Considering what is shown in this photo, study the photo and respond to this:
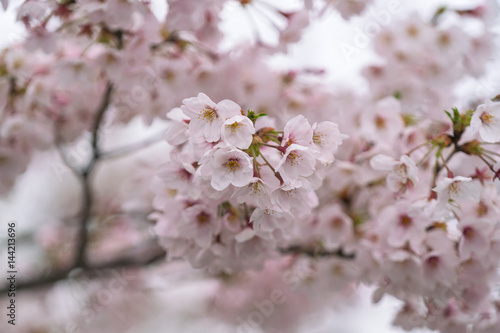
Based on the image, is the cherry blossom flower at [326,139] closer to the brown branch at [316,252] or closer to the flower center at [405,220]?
the flower center at [405,220]

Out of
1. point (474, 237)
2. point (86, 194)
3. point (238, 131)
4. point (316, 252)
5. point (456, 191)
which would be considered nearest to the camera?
point (238, 131)

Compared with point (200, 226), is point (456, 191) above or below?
above

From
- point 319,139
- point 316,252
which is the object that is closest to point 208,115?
point 319,139

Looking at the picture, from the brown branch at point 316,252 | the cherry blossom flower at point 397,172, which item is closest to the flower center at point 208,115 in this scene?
the cherry blossom flower at point 397,172

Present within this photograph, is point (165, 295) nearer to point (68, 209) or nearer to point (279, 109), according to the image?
point (68, 209)

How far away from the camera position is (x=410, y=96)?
178 centimetres

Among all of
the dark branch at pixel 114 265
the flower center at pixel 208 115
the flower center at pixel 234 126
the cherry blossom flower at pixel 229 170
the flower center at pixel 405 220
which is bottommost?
the dark branch at pixel 114 265

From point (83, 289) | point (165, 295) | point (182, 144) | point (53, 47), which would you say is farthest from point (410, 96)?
point (165, 295)

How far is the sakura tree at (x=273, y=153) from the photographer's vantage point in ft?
3.05

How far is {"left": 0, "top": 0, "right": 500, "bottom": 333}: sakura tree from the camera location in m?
0.93

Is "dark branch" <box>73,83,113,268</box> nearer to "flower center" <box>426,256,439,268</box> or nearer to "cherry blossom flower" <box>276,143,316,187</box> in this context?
"cherry blossom flower" <box>276,143,316,187</box>

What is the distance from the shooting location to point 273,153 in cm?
96

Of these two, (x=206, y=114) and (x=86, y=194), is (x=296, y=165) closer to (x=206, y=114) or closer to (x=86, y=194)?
(x=206, y=114)

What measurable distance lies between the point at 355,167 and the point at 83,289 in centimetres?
143
